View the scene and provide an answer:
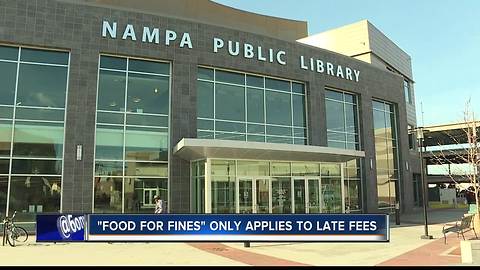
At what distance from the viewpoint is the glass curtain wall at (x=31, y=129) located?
19078mm

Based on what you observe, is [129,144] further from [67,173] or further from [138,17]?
[138,17]

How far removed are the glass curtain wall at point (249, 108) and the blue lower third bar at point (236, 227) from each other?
39.2 feet

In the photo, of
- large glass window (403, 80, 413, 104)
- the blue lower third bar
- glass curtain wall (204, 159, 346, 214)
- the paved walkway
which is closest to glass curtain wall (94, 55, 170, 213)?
glass curtain wall (204, 159, 346, 214)

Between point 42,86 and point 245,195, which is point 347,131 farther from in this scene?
point 42,86

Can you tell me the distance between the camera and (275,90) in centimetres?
2611

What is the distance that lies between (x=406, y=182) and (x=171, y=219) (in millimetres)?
26944

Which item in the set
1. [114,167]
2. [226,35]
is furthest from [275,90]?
[114,167]

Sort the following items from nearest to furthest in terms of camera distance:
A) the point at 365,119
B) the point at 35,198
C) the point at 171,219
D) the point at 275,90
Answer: the point at 171,219, the point at 35,198, the point at 275,90, the point at 365,119

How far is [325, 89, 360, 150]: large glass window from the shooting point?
28547 mm

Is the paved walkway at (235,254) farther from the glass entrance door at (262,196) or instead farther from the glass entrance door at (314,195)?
the glass entrance door at (314,195)

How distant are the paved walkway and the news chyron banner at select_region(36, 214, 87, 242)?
2.07ft

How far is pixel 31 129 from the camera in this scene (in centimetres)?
1981

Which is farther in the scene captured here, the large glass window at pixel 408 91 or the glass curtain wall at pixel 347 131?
the large glass window at pixel 408 91

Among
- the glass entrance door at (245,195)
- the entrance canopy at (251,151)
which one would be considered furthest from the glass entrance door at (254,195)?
the entrance canopy at (251,151)
